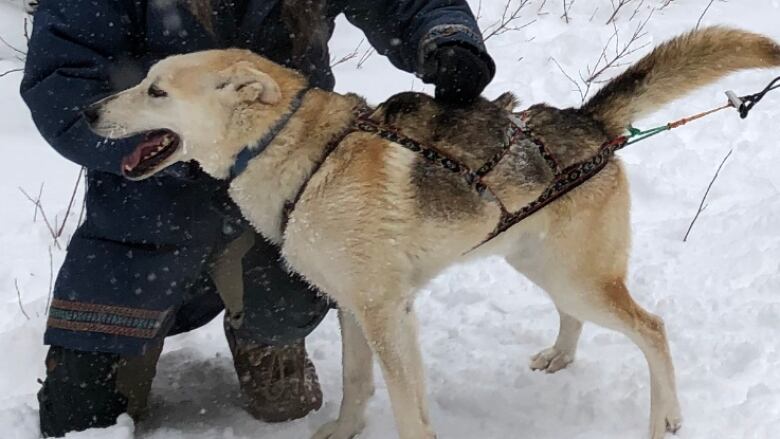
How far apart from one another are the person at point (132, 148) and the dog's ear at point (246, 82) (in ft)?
1.04

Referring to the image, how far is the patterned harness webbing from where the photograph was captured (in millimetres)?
2574

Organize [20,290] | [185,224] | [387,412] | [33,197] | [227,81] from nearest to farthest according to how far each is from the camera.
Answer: [227,81], [185,224], [387,412], [20,290], [33,197]

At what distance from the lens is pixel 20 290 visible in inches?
151

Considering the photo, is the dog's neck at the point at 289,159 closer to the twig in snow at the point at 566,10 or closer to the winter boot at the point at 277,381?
the winter boot at the point at 277,381

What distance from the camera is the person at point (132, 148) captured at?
2.61m

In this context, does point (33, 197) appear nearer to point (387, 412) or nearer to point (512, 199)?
point (387, 412)

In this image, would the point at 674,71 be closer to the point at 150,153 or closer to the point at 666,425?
the point at 666,425

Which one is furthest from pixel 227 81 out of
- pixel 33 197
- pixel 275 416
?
pixel 33 197

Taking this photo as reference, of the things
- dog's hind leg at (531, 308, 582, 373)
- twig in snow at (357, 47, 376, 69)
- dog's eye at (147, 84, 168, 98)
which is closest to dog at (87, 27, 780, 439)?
dog's eye at (147, 84, 168, 98)

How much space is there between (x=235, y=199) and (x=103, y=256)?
0.49 meters

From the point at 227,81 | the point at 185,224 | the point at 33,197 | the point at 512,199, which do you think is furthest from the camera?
the point at 33,197

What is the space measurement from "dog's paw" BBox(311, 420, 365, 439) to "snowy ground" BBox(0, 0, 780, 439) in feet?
0.15

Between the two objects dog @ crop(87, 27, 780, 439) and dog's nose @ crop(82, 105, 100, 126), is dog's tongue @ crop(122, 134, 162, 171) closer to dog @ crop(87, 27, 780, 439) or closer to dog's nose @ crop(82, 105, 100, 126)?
dog @ crop(87, 27, 780, 439)

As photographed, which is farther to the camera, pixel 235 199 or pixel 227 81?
pixel 235 199
